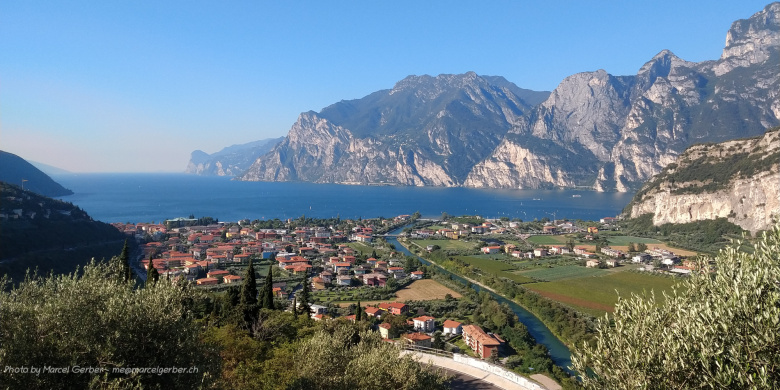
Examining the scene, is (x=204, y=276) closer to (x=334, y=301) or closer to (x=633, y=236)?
(x=334, y=301)

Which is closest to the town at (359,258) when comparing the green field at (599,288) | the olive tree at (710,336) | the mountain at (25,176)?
the green field at (599,288)

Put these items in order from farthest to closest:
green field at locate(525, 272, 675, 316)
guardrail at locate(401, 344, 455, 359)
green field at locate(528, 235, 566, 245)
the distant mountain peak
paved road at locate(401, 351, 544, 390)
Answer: the distant mountain peak, green field at locate(528, 235, 566, 245), green field at locate(525, 272, 675, 316), guardrail at locate(401, 344, 455, 359), paved road at locate(401, 351, 544, 390)

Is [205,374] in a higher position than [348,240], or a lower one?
higher

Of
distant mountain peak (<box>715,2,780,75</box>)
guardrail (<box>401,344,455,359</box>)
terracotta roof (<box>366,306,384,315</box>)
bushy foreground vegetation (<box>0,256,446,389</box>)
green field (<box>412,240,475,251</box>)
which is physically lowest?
green field (<box>412,240,475,251</box>)

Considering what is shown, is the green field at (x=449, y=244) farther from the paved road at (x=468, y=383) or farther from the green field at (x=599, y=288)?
the paved road at (x=468, y=383)

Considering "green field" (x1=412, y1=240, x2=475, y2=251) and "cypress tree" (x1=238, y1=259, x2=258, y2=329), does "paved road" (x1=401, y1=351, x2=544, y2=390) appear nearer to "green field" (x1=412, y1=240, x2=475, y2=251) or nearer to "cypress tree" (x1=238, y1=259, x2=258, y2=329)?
"cypress tree" (x1=238, y1=259, x2=258, y2=329)

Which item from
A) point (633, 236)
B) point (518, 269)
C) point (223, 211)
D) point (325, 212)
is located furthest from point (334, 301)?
point (223, 211)

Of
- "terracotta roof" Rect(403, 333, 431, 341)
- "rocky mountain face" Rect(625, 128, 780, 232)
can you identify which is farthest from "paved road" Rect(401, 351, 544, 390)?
"rocky mountain face" Rect(625, 128, 780, 232)
